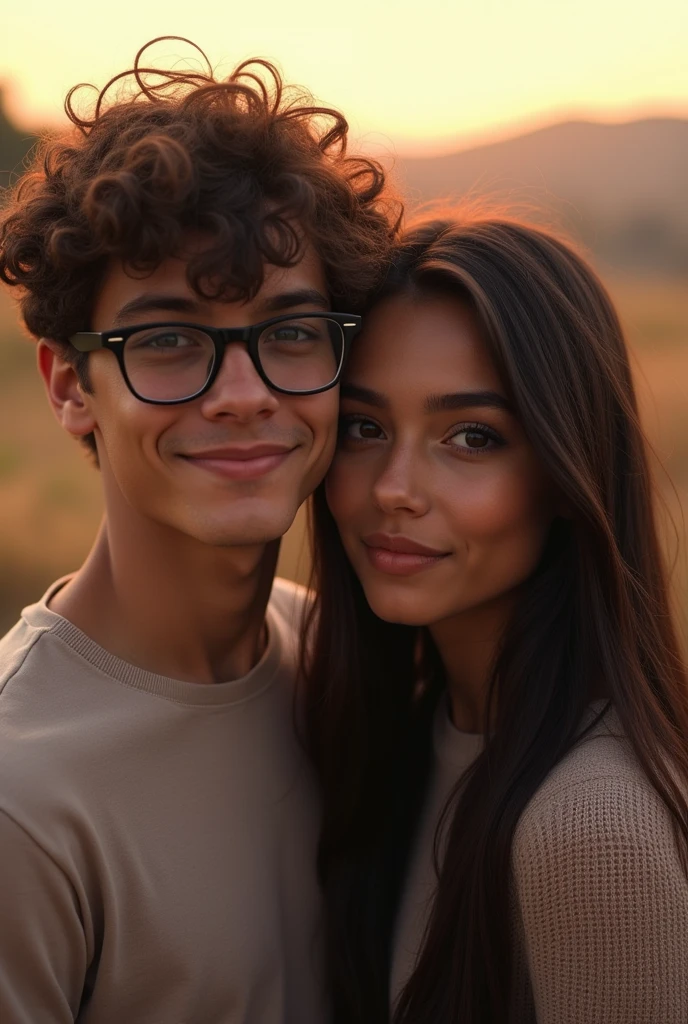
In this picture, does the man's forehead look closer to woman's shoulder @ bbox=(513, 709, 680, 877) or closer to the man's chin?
the man's chin

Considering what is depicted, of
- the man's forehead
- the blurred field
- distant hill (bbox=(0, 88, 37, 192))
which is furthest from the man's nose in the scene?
the blurred field

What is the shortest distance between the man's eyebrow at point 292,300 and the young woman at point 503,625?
20cm

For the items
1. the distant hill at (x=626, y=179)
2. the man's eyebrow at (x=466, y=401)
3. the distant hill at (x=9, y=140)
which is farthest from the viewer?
the distant hill at (x=626, y=179)

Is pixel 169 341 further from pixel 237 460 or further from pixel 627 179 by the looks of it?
pixel 627 179

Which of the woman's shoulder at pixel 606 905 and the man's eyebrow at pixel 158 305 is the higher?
the man's eyebrow at pixel 158 305

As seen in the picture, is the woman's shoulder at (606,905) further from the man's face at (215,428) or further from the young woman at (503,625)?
the man's face at (215,428)

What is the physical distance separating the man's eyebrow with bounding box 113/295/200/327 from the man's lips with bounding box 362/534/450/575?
721 millimetres

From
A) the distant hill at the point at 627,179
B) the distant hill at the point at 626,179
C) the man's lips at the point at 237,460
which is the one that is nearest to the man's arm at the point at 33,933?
the man's lips at the point at 237,460

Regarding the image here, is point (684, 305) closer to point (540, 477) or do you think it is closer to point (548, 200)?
point (548, 200)

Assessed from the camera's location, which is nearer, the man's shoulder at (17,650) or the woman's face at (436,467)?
the man's shoulder at (17,650)

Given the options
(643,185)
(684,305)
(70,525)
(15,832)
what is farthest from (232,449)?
(643,185)

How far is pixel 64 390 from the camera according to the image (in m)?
2.62

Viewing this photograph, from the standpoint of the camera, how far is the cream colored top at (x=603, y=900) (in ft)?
6.82

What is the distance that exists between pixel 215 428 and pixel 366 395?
0.42 meters
